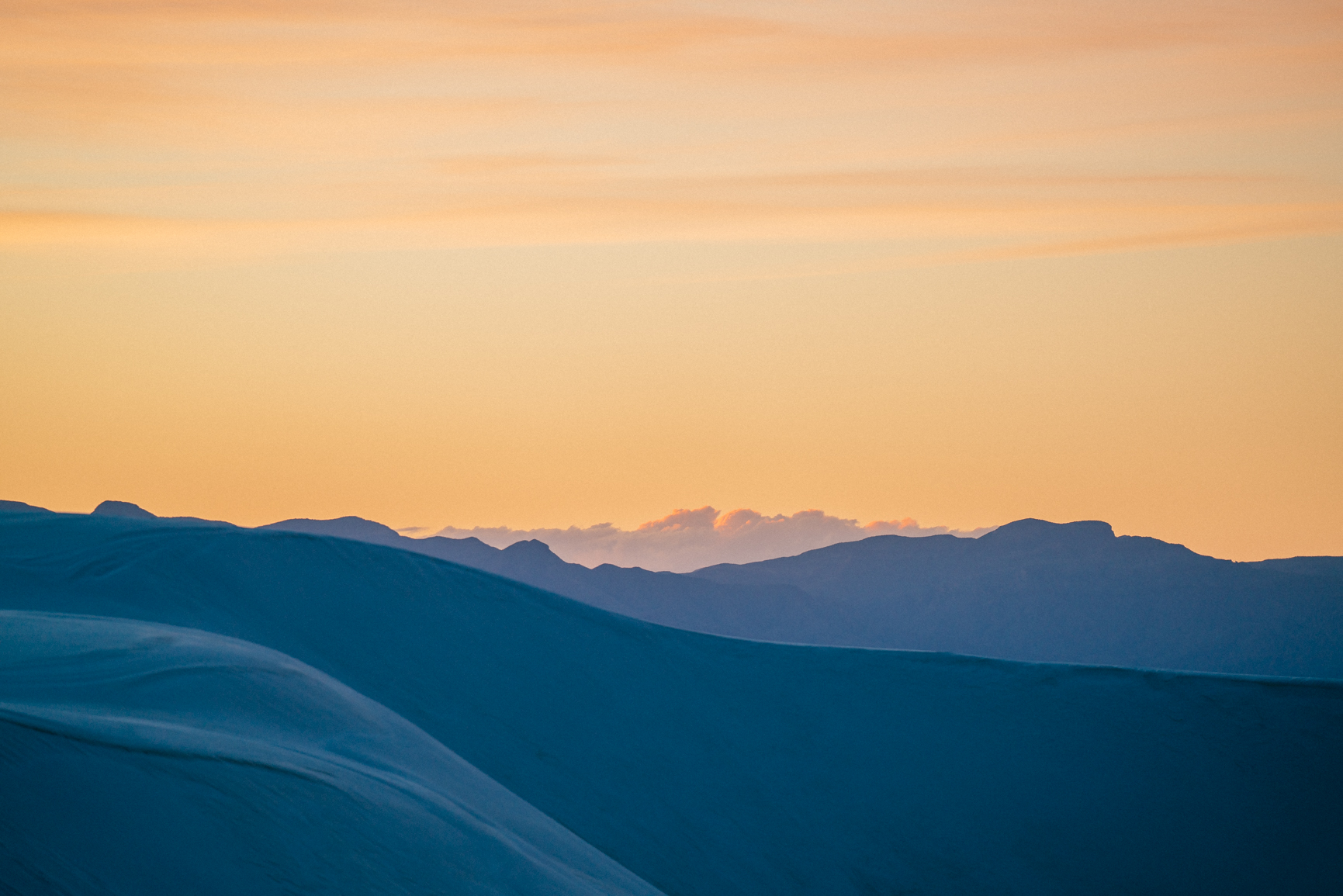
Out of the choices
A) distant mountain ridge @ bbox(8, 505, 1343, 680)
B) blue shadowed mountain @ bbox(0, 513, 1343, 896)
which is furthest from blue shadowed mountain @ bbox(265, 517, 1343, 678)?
blue shadowed mountain @ bbox(0, 513, 1343, 896)

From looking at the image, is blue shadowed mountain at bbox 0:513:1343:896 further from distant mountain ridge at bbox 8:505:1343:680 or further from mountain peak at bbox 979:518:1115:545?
mountain peak at bbox 979:518:1115:545

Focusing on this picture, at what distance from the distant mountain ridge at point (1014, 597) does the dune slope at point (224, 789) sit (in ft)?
268

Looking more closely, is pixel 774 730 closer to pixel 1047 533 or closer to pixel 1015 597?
pixel 1015 597

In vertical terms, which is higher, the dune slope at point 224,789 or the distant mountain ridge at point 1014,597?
the distant mountain ridge at point 1014,597

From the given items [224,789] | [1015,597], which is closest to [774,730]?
[224,789]

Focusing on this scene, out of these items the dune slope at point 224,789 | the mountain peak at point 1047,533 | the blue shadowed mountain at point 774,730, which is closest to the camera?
the dune slope at point 224,789

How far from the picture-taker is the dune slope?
8.88 metres

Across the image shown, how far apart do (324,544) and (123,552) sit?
4795 millimetres

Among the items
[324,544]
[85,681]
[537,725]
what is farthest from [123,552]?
[85,681]

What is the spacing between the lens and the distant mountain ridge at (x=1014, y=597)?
99.4 metres

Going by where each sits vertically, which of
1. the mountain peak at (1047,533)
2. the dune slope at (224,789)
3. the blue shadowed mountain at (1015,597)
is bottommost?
the dune slope at (224,789)

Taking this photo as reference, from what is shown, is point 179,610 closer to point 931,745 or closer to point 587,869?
point 587,869

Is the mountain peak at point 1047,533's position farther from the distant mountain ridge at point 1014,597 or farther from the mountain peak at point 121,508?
the mountain peak at point 121,508

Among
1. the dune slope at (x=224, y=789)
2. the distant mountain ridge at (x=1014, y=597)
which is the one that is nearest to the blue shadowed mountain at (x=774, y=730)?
the dune slope at (x=224, y=789)
